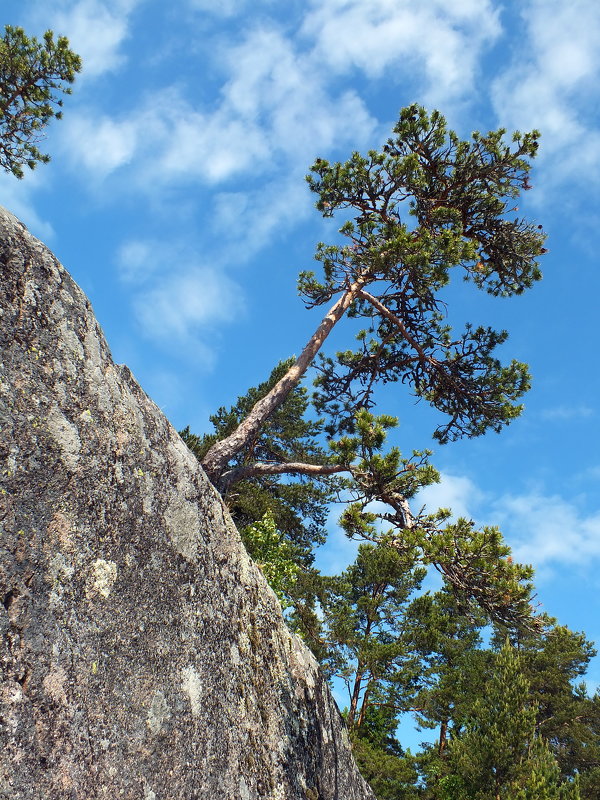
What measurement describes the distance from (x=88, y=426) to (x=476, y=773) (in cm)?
2237

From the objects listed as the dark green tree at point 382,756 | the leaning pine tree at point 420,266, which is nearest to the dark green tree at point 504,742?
the dark green tree at point 382,756

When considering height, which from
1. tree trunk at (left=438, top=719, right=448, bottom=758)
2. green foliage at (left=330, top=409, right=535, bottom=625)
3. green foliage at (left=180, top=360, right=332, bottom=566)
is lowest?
green foliage at (left=330, top=409, right=535, bottom=625)

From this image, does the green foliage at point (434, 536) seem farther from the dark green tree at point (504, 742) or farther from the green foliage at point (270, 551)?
the dark green tree at point (504, 742)

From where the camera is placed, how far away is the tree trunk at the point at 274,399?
36.0 feet

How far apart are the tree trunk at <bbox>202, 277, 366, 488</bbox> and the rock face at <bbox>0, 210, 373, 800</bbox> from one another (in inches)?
154

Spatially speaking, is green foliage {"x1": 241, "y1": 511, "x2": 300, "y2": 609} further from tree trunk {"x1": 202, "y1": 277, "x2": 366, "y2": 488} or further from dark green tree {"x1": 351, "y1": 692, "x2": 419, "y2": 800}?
dark green tree {"x1": 351, "y1": 692, "x2": 419, "y2": 800}

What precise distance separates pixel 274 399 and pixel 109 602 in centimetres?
755

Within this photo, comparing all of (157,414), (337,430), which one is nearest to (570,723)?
(337,430)

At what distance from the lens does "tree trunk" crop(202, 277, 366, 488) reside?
1097 centimetres

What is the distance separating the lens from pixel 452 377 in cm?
1466

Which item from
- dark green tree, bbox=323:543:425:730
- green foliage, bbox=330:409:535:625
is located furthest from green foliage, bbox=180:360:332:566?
green foliage, bbox=330:409:535:625

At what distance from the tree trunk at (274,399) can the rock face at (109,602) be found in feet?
12.9

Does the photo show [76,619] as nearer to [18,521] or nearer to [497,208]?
[18,521]

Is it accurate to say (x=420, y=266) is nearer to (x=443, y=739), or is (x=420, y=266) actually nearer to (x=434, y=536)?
(x=434, y=536)
